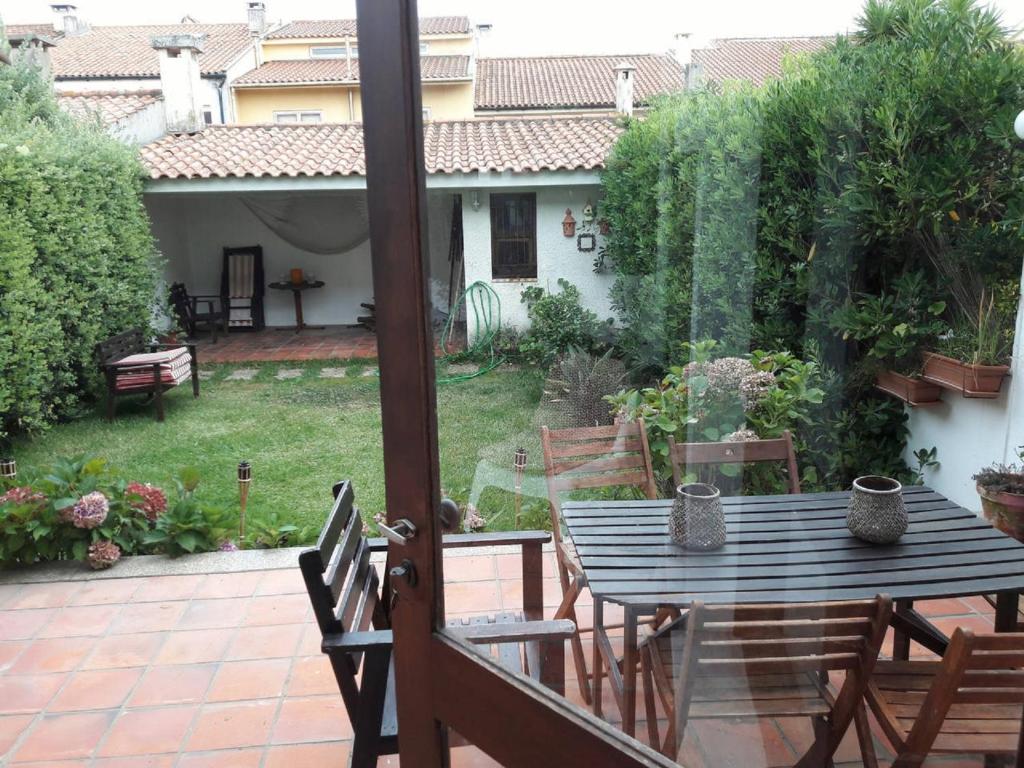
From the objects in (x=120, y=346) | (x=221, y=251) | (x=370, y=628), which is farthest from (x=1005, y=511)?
(x=221, y=251)

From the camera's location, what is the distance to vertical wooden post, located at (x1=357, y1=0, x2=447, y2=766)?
1025 millimetres

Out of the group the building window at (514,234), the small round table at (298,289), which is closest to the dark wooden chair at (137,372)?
the small round table at (298,289)

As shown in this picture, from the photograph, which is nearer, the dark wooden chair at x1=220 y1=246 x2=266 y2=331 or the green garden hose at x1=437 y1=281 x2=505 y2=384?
the green garden hose at x1=437 y1=281 x2=505 y2=384

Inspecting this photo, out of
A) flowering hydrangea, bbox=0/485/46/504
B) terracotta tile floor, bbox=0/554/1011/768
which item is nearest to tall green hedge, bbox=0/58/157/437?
flowering hydrangea, bbox=0/485/46/504

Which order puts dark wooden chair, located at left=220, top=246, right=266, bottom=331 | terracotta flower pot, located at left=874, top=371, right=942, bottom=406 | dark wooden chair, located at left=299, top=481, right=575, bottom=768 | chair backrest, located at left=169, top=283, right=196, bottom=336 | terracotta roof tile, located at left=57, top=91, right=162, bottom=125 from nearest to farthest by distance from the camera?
terracotta flower pot, located at left=874, top=371, right=942, bottom=406 → dark wooden chair, located at left=299, top=481, right=575, bottom=768 → terracotta roof tile, located at left=57, top=91, right=162, bottom=125 → chair backrest, located at left=169, top=283, right=196, bottom=336 → dark wooden chair, located at left=220, top=246, right=266, bottom=331

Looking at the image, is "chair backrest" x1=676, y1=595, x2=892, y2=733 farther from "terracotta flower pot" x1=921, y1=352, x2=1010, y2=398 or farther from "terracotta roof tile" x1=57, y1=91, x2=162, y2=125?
"terracotta roof tile" x1=57, y1=91, x2=162, y2=125

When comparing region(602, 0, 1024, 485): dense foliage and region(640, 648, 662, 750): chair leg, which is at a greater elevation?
region(602, 0, 1024, 485): dense foliage

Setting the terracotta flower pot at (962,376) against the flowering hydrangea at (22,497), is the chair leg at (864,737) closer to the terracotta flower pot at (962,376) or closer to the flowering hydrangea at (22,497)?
the terracotta flower pot at (962,376)

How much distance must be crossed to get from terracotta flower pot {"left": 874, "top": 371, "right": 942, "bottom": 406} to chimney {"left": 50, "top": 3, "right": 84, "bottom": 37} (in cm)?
273

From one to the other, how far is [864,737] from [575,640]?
0.46 m

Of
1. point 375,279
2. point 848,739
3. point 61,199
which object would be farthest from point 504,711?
point 61,199

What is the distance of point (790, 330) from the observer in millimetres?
1212

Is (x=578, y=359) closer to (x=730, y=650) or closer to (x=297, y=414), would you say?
(x=730, y=650)

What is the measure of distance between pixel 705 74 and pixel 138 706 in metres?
2.15
